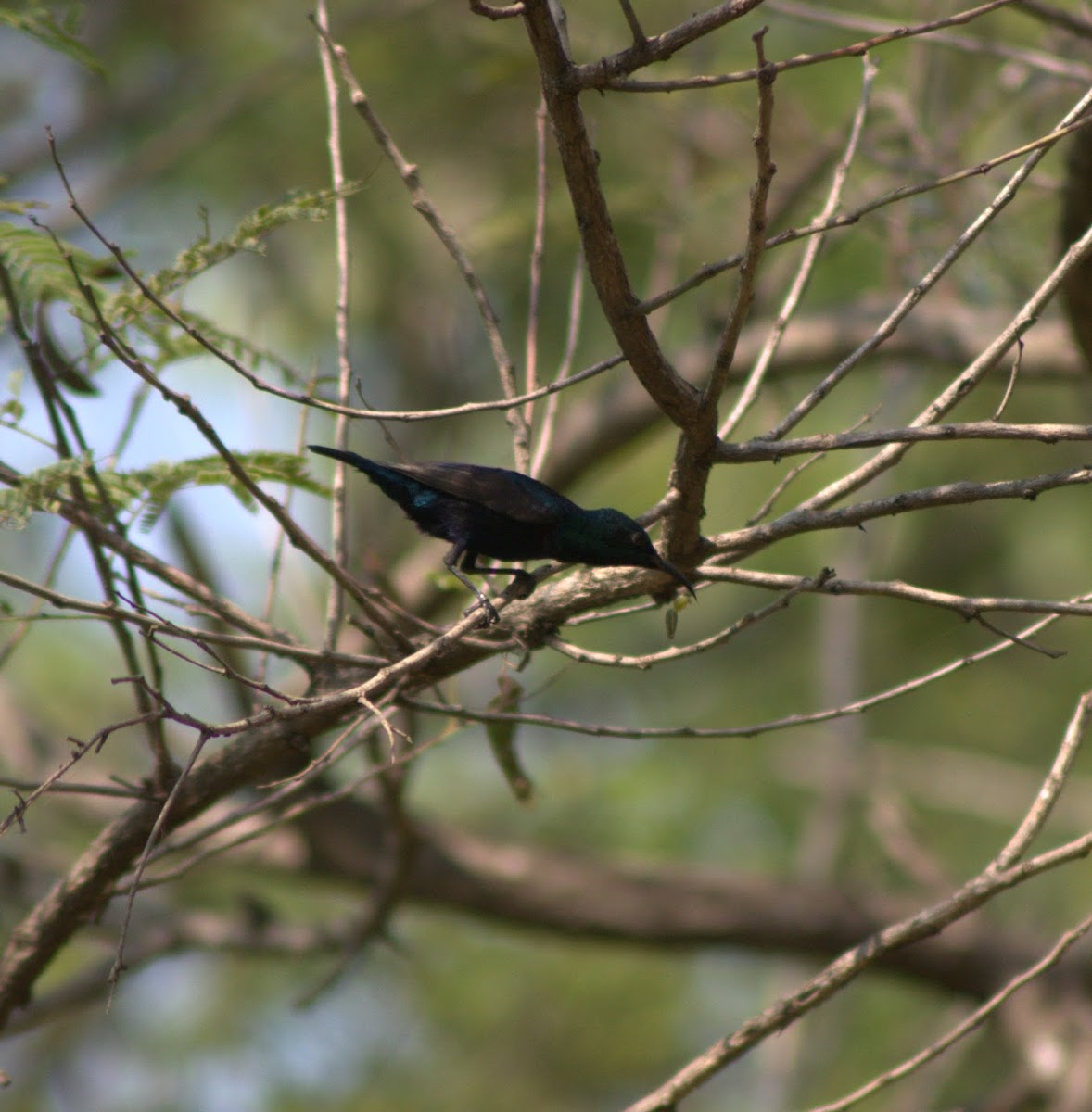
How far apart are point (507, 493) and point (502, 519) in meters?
0.14

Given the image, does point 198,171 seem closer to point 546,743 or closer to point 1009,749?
point 546,743

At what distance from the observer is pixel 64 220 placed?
24.5 ft

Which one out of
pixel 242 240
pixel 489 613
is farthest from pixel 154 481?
pixel 489 613

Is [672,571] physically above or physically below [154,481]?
below

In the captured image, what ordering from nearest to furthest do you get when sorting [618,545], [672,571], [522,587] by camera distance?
[672,571] → [618,545] → [522,587]

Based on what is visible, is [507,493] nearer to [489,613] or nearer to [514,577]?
[514,577]

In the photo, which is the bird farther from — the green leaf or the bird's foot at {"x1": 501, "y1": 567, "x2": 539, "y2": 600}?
the green leaf

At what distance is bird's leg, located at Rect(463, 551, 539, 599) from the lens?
3.29m

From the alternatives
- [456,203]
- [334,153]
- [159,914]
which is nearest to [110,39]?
[456,203]

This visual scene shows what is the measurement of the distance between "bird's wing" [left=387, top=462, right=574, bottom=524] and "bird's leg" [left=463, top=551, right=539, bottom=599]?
166 mm

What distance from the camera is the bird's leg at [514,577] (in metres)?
3.29

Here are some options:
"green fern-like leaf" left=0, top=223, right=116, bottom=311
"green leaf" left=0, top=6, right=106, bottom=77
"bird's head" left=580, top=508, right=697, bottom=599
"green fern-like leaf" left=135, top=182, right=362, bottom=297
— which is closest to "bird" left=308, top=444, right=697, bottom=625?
"bird's head" left=580, top=508, right=697, bottom=599

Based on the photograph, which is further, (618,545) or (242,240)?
(618,545)

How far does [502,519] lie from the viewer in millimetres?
3562
